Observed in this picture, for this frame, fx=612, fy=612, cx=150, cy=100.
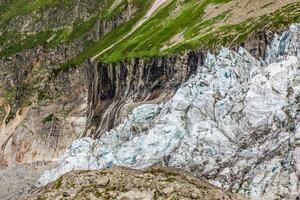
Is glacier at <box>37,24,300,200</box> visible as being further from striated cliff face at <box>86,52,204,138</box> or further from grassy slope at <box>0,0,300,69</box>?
striated cliff face at <box>86,52,204,138</box>

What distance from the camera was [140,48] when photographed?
14725cm

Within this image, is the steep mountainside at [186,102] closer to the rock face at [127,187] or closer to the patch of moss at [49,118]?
the patch of moss at [49,118]

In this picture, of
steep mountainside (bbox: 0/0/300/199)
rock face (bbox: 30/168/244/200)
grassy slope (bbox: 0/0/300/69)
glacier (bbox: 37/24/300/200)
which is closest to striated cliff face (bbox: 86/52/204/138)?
steep mountainside (bbox: 0/0/300/199)

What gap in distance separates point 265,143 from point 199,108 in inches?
716

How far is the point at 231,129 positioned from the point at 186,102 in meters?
14.3

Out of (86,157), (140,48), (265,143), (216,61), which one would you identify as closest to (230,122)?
(265,143)

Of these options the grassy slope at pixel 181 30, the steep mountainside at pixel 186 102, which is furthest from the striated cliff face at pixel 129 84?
the grassy slope at pixel 181 30

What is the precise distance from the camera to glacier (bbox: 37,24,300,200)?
194 feet

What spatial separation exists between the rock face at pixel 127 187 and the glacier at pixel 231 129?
83.3ft

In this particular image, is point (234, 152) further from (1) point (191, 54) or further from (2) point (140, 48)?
(2) point (140, 48)

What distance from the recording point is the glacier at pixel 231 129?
59125 mm

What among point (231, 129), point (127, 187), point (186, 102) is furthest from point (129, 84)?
point (127, 187)

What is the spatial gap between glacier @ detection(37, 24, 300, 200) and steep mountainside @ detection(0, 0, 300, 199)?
172 mm

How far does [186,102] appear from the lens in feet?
290
